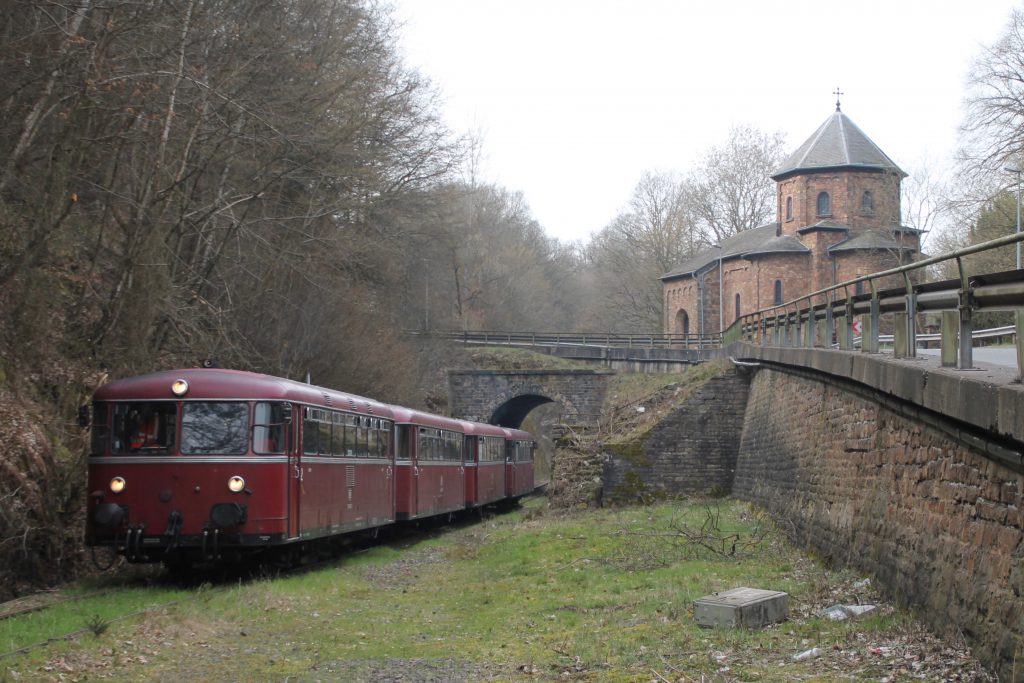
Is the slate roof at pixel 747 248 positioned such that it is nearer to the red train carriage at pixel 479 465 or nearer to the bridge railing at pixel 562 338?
the bridge railing at pixel 562 338

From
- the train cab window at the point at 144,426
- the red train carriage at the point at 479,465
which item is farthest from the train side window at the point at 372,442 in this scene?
the red train carriage at the point at 479,465

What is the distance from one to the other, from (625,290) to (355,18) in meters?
61.1

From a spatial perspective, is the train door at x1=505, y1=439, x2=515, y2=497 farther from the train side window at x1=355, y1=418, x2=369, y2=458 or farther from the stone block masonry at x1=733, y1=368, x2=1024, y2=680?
the train side window at x1=355, y1=418, x2=369, y2=458

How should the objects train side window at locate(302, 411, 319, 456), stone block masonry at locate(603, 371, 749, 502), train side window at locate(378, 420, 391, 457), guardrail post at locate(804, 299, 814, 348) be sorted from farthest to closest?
stone block masonry at locate(603, 371, 749, 502) < train side window at locate(378, 420, 391, 457) < guardrail post at locate(804, 299, 814, 348) < train side window at locate(302, 411, 319, 456)

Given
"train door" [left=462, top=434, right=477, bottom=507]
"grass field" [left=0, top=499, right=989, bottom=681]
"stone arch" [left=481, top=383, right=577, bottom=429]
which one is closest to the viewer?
"grass field" [left=0, top=499, right=989, bottom=681]

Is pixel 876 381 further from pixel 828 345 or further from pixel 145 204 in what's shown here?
pixel 145 204

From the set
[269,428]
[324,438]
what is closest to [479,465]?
[324,438]

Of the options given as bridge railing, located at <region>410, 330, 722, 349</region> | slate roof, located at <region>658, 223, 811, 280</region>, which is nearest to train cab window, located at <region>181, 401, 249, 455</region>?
bridge railing, located at <region>410, 330, 722, 349</region>

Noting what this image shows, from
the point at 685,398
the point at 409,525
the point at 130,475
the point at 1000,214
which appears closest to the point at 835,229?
the point at 1000,214

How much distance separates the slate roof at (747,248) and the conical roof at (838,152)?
13.3 feet

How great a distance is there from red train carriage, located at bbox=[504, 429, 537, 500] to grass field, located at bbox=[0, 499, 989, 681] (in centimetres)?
1863

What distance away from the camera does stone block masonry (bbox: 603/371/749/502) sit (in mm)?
26984

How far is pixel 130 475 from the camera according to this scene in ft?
46.0

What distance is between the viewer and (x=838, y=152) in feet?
217
